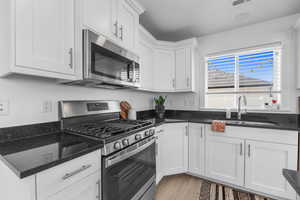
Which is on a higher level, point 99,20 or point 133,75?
point 99,20

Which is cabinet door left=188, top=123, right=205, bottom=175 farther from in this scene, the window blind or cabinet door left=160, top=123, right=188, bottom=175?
the window blind

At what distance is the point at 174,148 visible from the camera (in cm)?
218

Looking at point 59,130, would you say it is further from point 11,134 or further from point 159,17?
point 159,17

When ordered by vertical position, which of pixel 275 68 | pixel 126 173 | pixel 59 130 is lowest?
pixel 126 173

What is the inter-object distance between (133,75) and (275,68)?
7.47ft

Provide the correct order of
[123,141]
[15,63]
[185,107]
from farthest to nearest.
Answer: [185,107], [123,141], [15,63]

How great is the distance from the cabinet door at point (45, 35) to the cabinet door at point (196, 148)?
1871 mm

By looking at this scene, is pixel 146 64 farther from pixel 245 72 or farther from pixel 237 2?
pixel 245 72

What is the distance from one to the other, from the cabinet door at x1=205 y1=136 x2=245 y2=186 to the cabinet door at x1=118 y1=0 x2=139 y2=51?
A: 1778 mm

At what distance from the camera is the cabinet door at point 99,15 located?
119cm

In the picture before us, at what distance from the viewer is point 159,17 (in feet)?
6.93

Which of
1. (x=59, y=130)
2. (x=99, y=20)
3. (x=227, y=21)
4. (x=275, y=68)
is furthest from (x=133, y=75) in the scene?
(x=275, y=68)

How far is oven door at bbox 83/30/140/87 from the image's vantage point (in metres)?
1.17

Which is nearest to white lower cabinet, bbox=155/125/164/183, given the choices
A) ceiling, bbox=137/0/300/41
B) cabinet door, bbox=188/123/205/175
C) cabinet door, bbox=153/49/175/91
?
cabinet door, bbox=188/123/205/175
